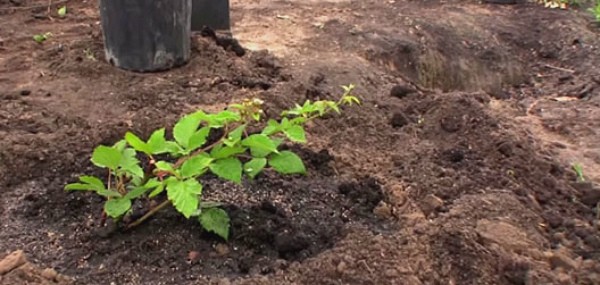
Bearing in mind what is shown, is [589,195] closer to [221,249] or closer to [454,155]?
[454,155]

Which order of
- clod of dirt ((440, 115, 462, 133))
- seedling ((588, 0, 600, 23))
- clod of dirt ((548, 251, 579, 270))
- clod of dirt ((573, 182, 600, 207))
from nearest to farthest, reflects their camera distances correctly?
clod of dirt ((548, 251, 579, 270))
clod of dirt ((573, 182, 600, 207))
clod of dirt ((440, 115, 462, 133))
seedling ((588, 0, 600, 23))

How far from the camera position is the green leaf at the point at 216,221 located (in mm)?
2135

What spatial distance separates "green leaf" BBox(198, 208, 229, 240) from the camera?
213 centimetres

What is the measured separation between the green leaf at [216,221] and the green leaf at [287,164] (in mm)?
226

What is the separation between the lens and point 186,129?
2119 mm

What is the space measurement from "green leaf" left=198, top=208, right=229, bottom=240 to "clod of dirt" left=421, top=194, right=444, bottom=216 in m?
0.74

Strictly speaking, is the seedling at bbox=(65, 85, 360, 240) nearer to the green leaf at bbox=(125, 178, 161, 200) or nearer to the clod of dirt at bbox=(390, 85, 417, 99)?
the green leaf at bbox=(125, 178, 161, 200)

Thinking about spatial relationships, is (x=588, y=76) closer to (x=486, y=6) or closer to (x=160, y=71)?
(x=486, y=6)

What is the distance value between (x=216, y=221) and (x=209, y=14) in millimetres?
2323

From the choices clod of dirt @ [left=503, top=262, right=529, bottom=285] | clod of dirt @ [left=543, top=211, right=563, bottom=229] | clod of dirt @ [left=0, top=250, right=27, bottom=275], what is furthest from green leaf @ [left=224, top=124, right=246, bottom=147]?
clod of dirt @ [left=543, top=211, right=563, bottom=229]

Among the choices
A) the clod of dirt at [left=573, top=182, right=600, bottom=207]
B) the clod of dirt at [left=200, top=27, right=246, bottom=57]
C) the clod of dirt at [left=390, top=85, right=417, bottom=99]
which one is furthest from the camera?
the clod of dirt at [left=200, top=27, right=246, bottom=57]

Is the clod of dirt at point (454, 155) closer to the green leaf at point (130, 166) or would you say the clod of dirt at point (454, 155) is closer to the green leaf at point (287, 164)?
the green leaf at point (287, 164)

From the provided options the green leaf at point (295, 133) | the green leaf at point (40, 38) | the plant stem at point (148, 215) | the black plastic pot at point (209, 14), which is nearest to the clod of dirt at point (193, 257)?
the plant stem at point (148, 215)

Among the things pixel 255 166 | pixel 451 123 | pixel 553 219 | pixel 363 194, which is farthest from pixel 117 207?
pixel 451 123
